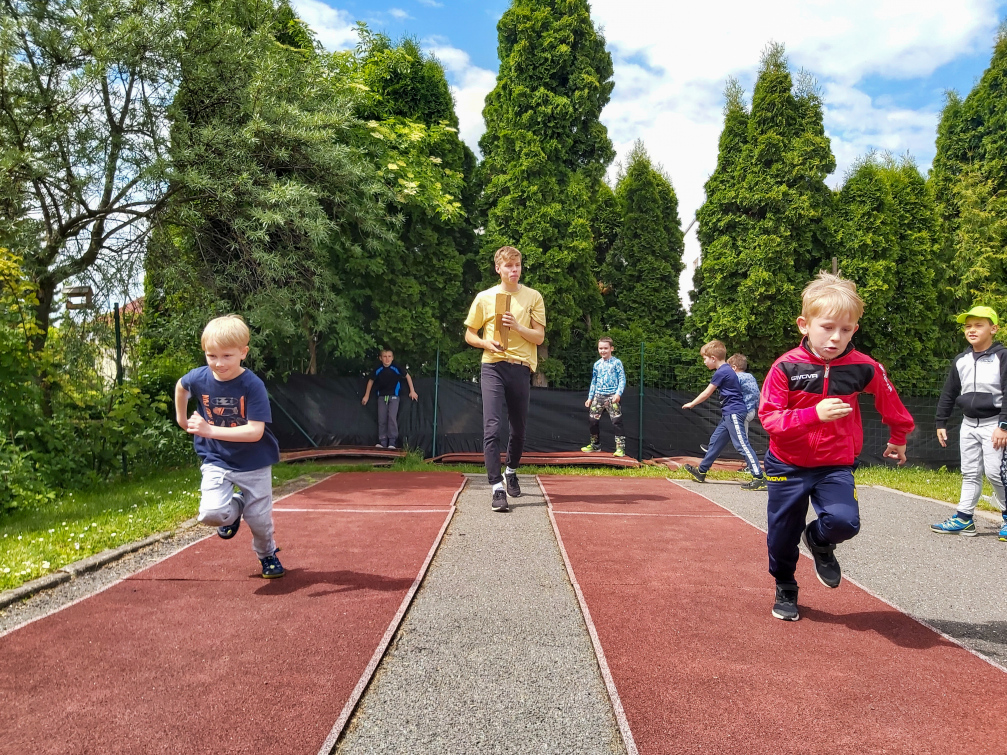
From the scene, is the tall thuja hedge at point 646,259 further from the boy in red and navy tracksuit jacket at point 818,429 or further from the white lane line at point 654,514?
the boy in red and navy tracksuit jacket at point 818,429

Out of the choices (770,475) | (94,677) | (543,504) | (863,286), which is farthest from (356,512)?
(863,286)

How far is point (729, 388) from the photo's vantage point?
8.36 meters

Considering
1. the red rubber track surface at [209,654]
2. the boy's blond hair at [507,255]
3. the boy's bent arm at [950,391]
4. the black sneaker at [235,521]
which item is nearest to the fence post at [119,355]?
the red rubber track surface at [209,654]

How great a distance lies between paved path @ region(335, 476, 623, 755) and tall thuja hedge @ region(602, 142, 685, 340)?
10.9 metres

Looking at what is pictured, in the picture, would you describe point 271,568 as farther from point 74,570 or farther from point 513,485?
point 513,485

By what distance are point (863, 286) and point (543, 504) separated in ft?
34.2

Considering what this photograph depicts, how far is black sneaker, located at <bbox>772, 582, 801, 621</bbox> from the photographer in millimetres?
3287

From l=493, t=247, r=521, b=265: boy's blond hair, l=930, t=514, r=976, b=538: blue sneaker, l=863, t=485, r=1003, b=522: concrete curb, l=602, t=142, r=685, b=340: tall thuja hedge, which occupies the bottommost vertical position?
l=863, t=485, r=1003, b=522: concrete curb

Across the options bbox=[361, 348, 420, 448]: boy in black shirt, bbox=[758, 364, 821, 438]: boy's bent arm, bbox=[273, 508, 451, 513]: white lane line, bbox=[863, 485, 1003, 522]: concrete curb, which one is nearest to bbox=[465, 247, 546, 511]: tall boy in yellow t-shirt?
bbox=[273, 508, 451, 513]: white lane line

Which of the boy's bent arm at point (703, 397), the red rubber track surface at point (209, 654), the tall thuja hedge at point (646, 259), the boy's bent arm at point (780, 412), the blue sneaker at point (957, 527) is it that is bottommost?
the blue sneaker at point (957, 527)

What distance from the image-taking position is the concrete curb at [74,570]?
11.8ft

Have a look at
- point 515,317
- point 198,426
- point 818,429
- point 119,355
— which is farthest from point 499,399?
point 119,355

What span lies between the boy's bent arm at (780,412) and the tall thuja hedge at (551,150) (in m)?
9.53

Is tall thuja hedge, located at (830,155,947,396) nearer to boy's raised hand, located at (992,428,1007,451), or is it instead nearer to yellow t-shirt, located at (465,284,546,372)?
boy's raised hand, located at (992,428,1007,451)
